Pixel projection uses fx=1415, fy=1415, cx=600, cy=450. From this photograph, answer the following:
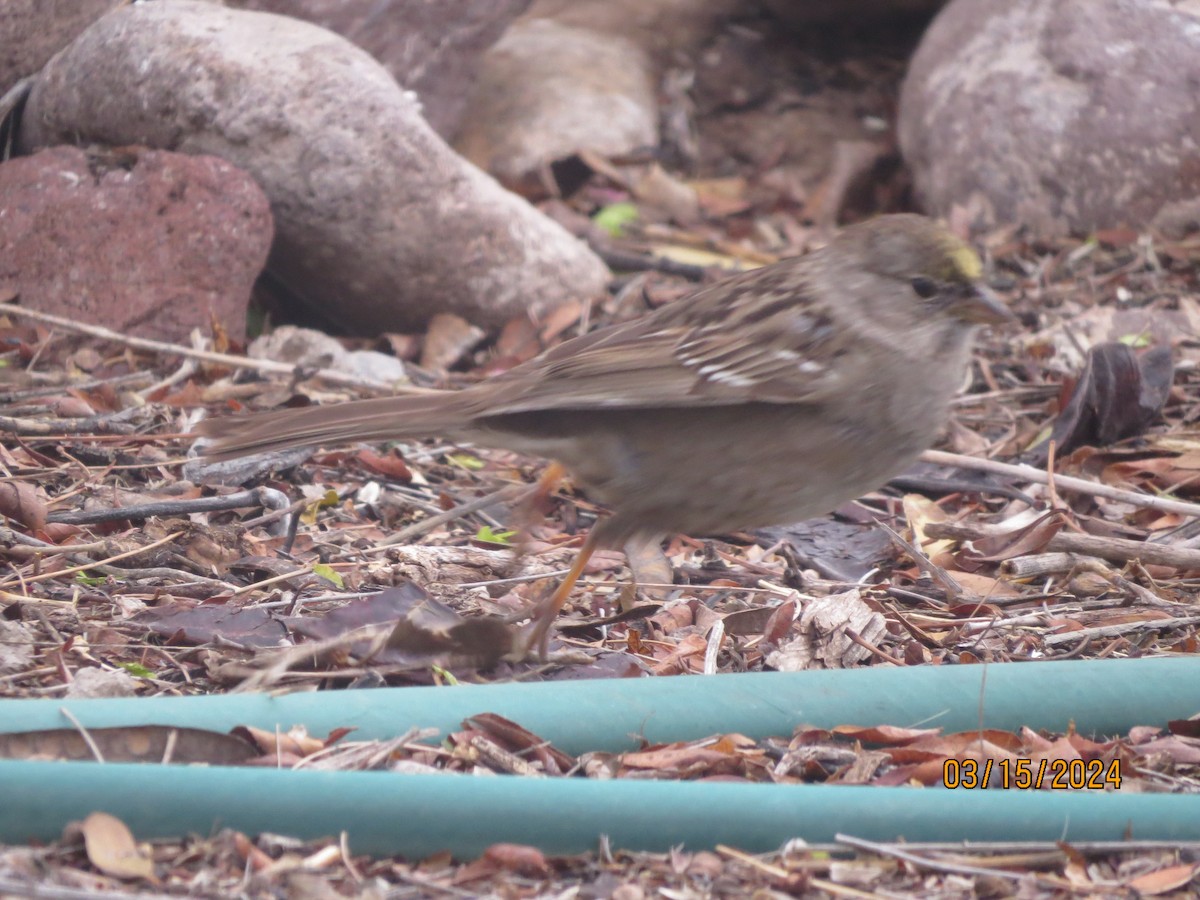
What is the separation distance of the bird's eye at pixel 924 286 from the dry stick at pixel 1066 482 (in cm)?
81

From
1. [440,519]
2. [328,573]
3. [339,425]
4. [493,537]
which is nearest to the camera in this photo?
[339,425]

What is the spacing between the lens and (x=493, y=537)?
13.0ft

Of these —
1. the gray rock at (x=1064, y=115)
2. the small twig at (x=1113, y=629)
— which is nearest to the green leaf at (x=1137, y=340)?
the gray rock at (x=1064, y=115)

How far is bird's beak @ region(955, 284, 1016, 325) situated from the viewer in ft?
10.3

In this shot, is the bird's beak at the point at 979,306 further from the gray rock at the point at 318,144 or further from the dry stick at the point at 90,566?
the gray rock at the point at 318,144

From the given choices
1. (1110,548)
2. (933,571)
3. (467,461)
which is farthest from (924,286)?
(467,461)

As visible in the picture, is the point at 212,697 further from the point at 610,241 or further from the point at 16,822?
the point at 610,241

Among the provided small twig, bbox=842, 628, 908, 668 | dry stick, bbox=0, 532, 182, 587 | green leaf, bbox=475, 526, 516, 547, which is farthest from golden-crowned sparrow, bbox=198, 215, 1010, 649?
green leaf, bbox=475, 526, 516, 547

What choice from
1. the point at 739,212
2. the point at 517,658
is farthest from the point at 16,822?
the point at 739,212

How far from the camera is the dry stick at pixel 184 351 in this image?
451 cm

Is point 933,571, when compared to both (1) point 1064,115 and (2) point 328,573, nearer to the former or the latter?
(2) point 328,573

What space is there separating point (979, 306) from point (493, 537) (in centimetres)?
151

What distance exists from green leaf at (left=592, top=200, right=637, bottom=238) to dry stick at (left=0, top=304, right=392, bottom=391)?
2.44 meters

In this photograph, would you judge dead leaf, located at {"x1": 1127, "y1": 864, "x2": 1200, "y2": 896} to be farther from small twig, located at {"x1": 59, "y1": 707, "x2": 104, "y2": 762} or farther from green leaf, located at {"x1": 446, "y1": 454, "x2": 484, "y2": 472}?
green leaf, located at {"x1": 446, "y1": 454, "x2": 484, "y2": 472}
